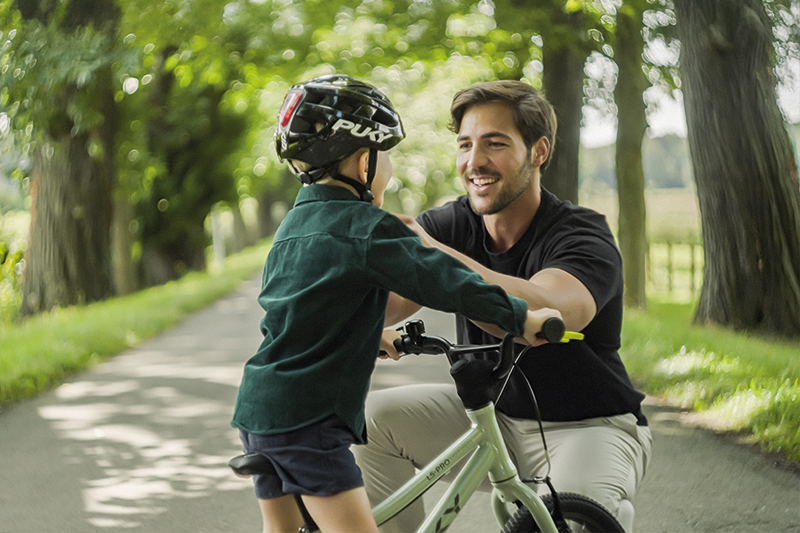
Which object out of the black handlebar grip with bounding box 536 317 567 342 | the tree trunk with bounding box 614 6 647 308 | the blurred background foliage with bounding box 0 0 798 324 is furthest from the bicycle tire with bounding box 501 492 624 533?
the tree trunk with bounding box 614 6 647 308

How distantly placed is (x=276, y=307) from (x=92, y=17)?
10.5 metres

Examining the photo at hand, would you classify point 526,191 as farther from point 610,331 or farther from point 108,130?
point 108,130

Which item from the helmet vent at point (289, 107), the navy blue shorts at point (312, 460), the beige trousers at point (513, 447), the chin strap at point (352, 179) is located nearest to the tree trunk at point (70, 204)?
the beige trousers at point (513, 447)

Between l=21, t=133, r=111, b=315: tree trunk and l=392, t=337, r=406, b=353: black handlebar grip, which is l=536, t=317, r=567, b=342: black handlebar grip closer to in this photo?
l=392, t=337, r=406, b=353: black handlebar grip

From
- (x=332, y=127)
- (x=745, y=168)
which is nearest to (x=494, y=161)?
(x=332, y=127)

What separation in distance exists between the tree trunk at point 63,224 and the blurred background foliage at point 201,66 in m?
0.24

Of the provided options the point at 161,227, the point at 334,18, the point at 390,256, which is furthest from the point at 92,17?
the point at 390,256

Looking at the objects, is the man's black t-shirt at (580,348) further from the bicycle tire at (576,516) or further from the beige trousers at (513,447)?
the bicycle tire at (576,516)

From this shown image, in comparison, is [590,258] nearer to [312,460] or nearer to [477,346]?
[477,346]

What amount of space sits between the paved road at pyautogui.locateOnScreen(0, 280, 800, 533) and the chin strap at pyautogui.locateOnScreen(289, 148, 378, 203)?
2.26 m

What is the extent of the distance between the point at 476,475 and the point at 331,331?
72 centimetres

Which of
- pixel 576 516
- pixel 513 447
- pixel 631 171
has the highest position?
pixel 631 171

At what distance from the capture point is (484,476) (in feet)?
7.69

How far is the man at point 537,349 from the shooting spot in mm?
2543
